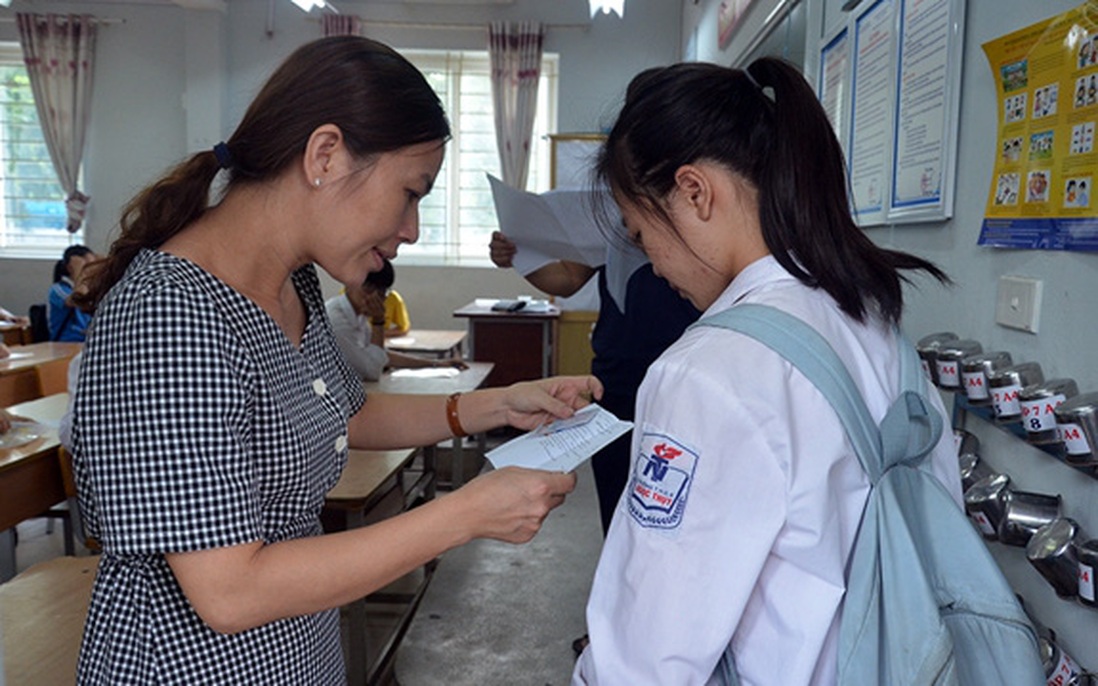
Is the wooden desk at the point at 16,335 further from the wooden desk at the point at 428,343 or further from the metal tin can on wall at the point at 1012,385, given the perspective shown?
the metal tin can on wall at the point at 1012,385

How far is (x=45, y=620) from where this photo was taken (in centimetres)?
165

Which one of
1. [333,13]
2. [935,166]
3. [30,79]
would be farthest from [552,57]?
[935,166]

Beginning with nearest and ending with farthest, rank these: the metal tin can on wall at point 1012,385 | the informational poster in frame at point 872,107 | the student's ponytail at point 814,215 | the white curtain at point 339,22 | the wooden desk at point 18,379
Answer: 1. the student's ponytail at point 814,215
2. the metal tin can on wall at point 1012,385
3. the informational poster in frame at point 872,107
4. the wooden desk at point 18,379
5. the white curtain at point 339,22

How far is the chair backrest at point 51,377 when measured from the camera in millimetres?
3273

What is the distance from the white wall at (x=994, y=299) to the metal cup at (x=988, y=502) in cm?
4

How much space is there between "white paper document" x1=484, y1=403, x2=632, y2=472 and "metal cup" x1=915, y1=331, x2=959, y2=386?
59cm

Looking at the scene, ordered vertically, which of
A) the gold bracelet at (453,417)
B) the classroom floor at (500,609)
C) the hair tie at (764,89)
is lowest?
the classroom floor at (500,609)

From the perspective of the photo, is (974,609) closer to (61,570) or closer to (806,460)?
(806,460)

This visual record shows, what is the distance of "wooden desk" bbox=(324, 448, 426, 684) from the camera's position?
2068mm

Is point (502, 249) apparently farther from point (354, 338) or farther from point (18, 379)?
point (18, 379)

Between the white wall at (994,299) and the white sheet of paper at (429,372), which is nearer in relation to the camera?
the white wall at (994,299)

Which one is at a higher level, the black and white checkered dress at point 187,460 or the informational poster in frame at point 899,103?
the informational poster in frame at point 899,103

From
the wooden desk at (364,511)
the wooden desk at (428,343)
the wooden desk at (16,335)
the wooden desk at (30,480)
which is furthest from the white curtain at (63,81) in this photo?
the wooden desk at (364,511)

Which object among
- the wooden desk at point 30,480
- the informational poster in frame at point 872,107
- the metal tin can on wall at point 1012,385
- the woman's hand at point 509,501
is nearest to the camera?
the woman's hand at point 509,501
